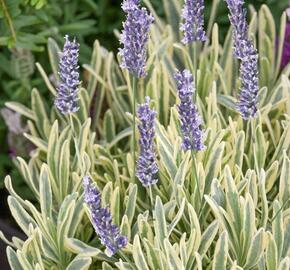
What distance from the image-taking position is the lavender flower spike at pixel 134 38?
1.30 meters

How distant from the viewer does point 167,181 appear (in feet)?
5.37

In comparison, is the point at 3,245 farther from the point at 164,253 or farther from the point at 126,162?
the point at 164,253

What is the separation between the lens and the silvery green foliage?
54.7 inches

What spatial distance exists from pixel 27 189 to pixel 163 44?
532mm

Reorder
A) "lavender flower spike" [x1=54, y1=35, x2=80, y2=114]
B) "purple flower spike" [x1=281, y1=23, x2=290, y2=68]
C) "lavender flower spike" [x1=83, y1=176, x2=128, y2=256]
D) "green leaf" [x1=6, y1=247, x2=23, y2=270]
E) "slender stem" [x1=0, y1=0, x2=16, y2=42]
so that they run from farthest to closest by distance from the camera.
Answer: "purple flower spike" [x1=281, y1=23, x2=290, y2=68], "slender stem" [x1=0, y1=0, x2=16, y2=42], "green leaf" [x1=6, y1=247, x2=23, y2=270], "lavender flower spike" [x1=54, y1=35, x2=80, y2=114], "lavender flower spike" [x1=83, y1=176, x2=128, y2=256]

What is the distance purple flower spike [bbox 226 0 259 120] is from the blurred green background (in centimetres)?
56

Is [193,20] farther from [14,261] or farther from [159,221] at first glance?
[14,261]

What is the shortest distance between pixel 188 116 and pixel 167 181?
413mm

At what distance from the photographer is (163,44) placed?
1899 mm

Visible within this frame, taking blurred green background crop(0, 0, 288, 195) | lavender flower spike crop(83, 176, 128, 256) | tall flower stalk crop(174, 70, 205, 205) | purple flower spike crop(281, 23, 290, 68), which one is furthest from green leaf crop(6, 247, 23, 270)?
purple flower spike crop(281, 23, 290, 68)

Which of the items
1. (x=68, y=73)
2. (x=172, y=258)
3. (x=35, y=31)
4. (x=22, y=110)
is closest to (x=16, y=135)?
(x=22, y=110)

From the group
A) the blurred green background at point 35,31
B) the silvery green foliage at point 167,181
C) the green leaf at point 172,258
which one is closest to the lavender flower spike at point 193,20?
the silvery green foliage at point 167,181

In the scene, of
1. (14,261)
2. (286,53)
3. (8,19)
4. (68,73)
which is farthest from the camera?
(286,53)

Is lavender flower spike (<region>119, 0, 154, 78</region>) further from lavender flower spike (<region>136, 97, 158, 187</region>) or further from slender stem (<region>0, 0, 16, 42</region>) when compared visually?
slender stem (<region>0, 0, 16, 42</region>)
